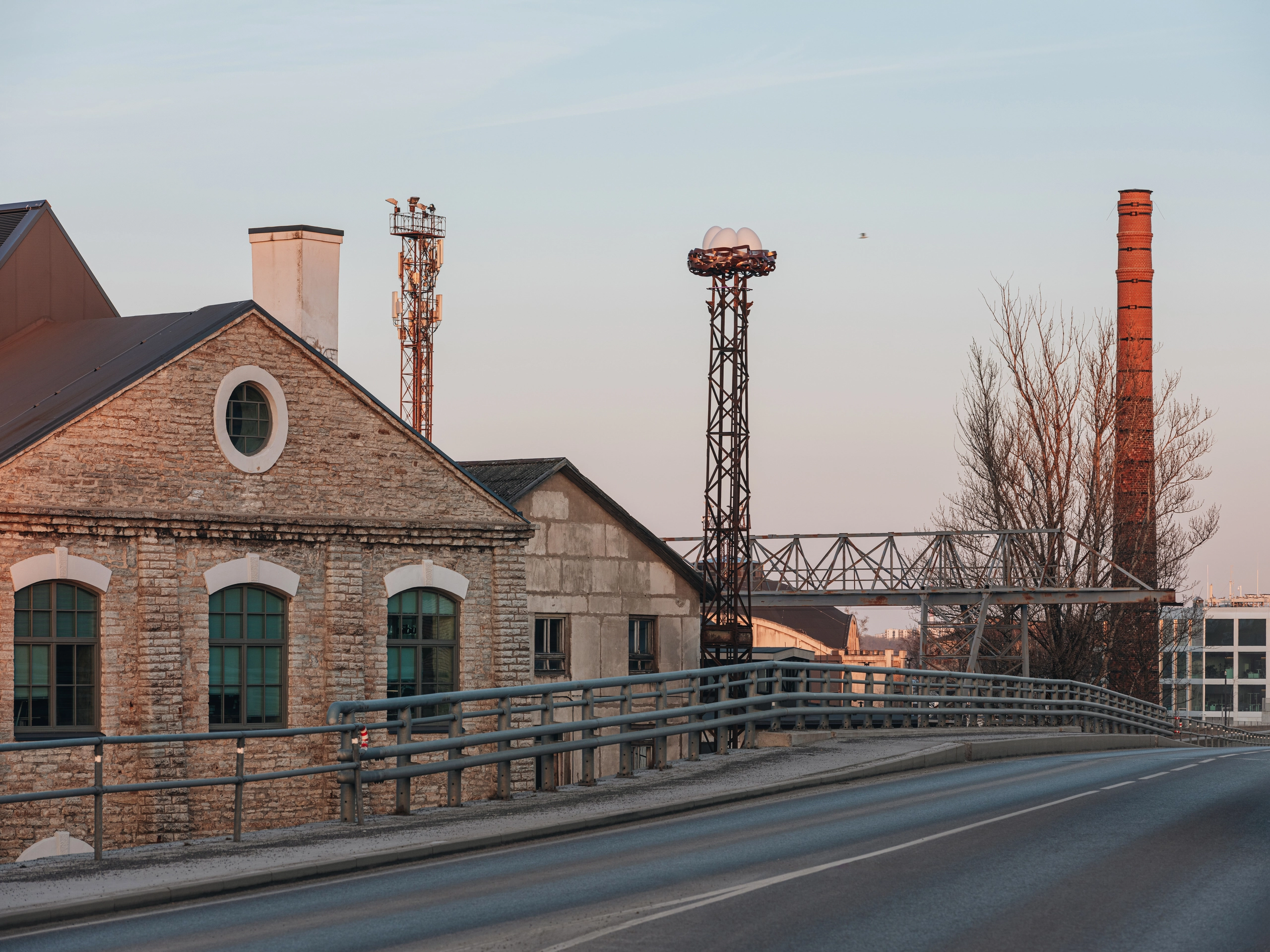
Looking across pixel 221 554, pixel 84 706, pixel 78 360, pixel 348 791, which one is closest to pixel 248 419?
pixel 221 554

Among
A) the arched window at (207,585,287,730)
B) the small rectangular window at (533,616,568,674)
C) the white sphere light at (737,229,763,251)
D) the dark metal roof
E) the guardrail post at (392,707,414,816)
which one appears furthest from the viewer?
the white sphere light at (737,229,763,251)

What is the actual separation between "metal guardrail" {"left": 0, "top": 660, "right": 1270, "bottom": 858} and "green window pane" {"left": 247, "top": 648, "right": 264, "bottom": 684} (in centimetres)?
92

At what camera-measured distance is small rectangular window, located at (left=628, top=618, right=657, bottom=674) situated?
33812 millimetres

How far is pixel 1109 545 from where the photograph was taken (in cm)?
5191

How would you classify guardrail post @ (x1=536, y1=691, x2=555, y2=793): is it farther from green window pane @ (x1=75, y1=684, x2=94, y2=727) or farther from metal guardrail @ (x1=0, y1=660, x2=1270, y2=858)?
green window pane @ (x1=75, y1=684, x2=94, y2=727)

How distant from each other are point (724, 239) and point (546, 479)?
44.9 feet

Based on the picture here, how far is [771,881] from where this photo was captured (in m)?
11.1

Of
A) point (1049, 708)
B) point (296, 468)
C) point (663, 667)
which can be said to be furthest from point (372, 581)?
point (1049, 708)

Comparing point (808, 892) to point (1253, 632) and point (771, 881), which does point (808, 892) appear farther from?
point (1253, 632)

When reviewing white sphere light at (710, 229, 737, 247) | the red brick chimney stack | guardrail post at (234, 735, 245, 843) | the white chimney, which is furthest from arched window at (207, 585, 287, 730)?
the red brick chimney stack

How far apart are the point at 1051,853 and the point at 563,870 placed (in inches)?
152

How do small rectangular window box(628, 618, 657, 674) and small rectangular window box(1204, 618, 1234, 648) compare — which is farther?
small rectangular window box(1204, 618, 1234, 648)

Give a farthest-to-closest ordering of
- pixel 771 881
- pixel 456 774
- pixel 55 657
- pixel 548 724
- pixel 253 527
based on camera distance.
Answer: pixel 253 527 < pixel 55 657 < pixel 548 724 < pixel 456 774 < pixel 771 881

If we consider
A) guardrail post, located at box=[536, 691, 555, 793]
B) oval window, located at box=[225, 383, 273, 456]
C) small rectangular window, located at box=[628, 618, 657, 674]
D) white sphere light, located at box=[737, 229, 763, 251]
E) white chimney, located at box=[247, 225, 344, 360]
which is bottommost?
small rectangular window, located at box=[628, 618, 657, 674]
